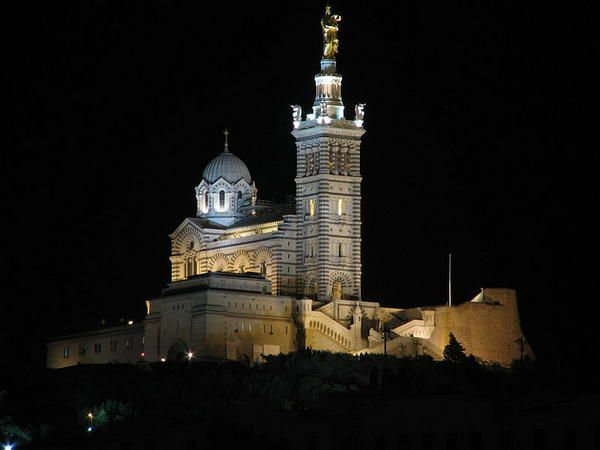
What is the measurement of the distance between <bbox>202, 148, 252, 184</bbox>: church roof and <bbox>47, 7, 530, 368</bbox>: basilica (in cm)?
9

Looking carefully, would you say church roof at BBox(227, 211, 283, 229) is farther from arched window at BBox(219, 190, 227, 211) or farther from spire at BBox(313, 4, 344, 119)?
spire at BBox(313, 4, 344, 119)

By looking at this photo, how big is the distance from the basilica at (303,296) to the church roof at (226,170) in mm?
91

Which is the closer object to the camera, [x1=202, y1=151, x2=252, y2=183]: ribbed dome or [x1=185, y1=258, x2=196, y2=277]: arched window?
[x1=202, y1=151, x2=252, y2=183]: ribbed dome

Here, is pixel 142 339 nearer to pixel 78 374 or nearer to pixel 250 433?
pixel 78 374

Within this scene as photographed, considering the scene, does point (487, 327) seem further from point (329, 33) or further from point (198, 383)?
point (198, 383)

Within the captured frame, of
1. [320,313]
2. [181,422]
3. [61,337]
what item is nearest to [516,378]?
[320,313]

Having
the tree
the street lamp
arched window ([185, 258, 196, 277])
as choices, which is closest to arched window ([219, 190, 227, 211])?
arched window ([185, 258, 196, 277])

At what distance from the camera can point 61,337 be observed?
13962 cm

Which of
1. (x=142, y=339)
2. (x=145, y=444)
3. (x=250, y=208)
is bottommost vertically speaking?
(x=145, y=444)

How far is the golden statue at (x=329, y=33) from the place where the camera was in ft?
441

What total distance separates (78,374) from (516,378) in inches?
1007

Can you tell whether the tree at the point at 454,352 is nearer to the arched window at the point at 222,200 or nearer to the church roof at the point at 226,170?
the church roof at the point at 226,170

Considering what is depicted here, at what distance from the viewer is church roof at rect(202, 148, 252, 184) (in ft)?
458

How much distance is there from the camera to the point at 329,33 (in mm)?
135000
